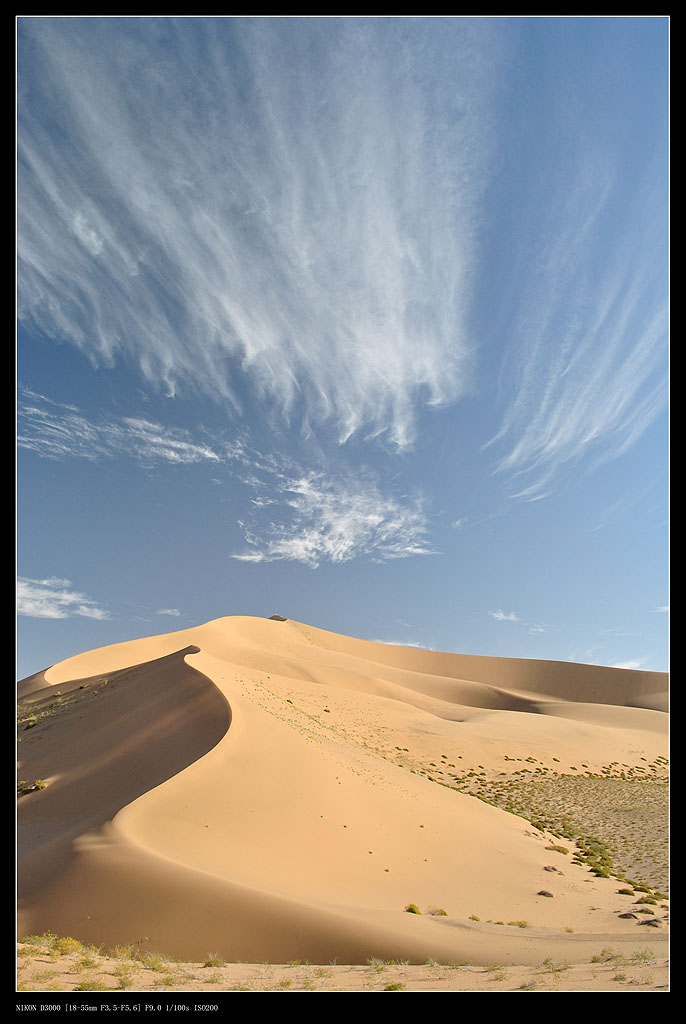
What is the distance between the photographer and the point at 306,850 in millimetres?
14219

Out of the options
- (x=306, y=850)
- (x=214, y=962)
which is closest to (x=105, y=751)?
(x=306, y=850)

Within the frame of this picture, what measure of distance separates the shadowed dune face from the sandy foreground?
11 centimetres

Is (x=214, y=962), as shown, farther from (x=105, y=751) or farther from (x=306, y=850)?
(x=105, y=751)

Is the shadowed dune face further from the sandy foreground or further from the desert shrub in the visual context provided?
the desert shrub

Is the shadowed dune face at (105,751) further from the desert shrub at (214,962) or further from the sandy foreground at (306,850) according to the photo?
the desert shrub at (214,962)

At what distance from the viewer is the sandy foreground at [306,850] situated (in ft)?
26.6

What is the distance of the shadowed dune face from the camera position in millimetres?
14477

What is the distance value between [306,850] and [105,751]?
10869mm

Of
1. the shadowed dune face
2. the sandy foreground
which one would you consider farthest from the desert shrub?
the shadowed dune face
